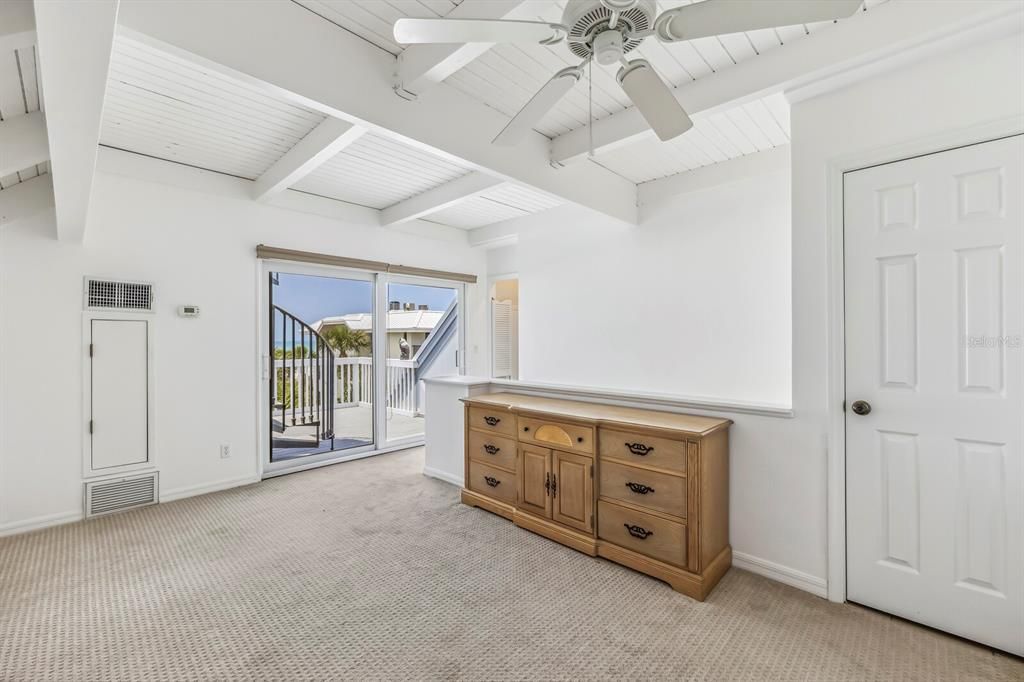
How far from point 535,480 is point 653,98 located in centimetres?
221

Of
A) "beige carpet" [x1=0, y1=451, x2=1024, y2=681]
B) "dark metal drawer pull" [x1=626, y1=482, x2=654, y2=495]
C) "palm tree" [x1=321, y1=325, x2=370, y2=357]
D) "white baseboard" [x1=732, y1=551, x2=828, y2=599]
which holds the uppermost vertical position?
"palm tree" [x1=321, y1=325, x2=370, y2=357]

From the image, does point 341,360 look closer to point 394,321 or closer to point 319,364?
point 319,364

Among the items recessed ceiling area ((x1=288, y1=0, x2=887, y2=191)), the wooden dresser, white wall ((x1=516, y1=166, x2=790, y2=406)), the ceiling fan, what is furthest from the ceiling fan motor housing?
white wall ((x1=516, y1=166, x2=790, y2=406))

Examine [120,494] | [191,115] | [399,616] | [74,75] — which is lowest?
[399,616]

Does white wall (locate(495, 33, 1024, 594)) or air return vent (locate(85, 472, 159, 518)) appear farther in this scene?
air return vent (locate(85, 472, 159, 518))

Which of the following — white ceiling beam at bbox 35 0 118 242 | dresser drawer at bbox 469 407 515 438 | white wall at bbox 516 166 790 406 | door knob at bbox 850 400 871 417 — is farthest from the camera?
white wall at bbox 516 166 790 406

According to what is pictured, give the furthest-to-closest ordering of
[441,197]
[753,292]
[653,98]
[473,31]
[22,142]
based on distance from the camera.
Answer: [441,197] < [753,292] < [22,142] < [653,98] < [473,31]

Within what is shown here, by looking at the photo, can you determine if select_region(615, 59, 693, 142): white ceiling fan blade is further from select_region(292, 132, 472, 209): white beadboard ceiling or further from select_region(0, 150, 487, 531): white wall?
select_region(0, 150, 487, 531): white wall

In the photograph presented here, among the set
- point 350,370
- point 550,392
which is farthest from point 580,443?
point 350,370

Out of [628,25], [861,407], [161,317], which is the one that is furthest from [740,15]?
[161,317]

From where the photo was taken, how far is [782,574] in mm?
2277

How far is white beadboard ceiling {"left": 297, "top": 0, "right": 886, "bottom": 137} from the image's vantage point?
191 centimetres

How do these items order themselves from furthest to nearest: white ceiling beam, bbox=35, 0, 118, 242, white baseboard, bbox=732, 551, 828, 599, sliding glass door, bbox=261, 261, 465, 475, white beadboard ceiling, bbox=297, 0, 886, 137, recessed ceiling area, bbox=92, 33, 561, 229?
sliding glass door, bbox=261, 261, 465, 475
recessed ceiling area, bbox=92, 33, 561, 229
white baseboard, bbox=732, 551, 828, 599
white beadboard ceiling, bbox=297, 0, 886, 137
white ceiling beam, bbox=35, 0, 118, 242

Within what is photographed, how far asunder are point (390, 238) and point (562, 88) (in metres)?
3.60
